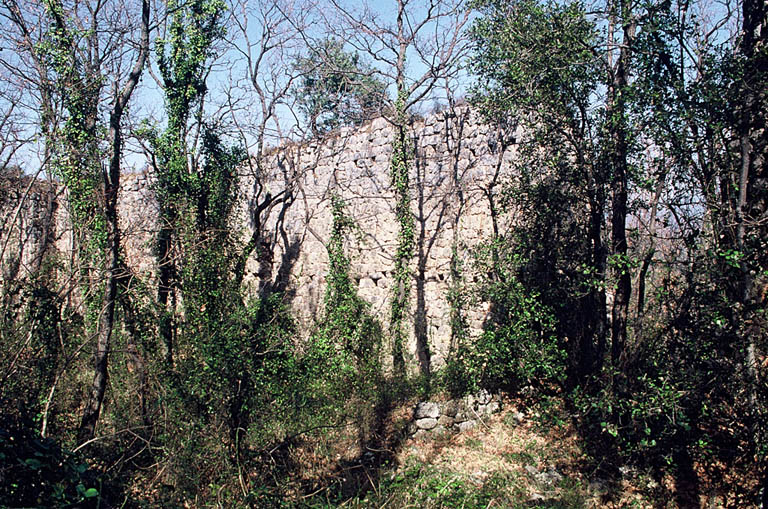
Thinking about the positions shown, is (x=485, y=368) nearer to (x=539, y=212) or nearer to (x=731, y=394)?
(x=539, y=212)

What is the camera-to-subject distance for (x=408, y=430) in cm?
812

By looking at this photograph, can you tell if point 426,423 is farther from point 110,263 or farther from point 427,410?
point 110,263

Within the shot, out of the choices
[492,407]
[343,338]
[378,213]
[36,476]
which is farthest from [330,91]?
[36,476]

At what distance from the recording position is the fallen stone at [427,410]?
27.1ft

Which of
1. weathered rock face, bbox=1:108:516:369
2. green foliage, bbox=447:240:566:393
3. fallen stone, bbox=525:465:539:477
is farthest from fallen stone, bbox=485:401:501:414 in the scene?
weathered rock face, bbox=1:108:516:369

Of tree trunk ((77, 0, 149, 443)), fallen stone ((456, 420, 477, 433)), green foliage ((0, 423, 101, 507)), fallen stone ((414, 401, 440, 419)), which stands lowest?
fallen stone ((456, 420, 477, 433))

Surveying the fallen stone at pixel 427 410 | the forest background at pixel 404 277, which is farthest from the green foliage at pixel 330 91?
the fallen stone at pixel 427 410

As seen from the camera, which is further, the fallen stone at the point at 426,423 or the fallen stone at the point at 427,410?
the fallen stone at the point at 427,410

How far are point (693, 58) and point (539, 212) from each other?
2.79 m

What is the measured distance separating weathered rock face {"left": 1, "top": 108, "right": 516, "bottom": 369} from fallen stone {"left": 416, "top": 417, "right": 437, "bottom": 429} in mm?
1293

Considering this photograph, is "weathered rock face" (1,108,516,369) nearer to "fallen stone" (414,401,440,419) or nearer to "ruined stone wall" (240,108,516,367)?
"ruined stone wall" (240,108,516,367)

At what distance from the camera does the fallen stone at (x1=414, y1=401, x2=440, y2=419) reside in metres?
8.25

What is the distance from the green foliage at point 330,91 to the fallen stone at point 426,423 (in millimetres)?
5532

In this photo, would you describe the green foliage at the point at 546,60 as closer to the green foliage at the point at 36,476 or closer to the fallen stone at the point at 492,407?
the fallen stone at the point at 492,407
